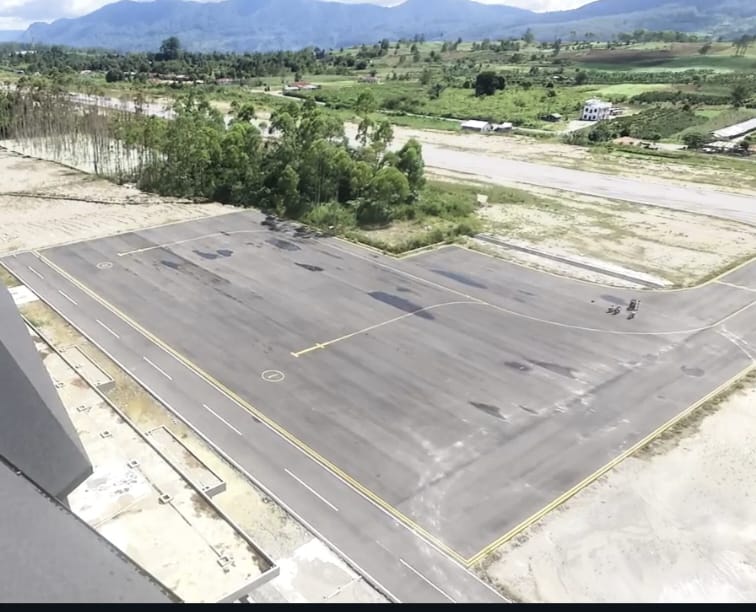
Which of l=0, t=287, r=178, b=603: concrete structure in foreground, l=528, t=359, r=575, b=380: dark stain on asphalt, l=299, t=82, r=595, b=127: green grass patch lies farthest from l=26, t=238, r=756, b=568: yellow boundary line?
l=299, t=82, r=595, b=127: green grass patch

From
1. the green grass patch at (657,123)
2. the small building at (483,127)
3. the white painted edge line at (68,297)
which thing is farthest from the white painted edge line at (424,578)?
the green grass patch at (657,123)

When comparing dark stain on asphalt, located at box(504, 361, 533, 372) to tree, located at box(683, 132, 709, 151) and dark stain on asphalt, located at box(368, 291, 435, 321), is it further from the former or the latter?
tree, located at box(683, 132, 709, 151)

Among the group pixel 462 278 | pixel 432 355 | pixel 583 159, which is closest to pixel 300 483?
pixel 432 355

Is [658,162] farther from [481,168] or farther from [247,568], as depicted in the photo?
[247,568]

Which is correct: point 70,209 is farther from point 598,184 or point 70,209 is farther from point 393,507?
point 598,184

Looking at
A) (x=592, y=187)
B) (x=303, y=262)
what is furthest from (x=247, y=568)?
(x=592, y=187)

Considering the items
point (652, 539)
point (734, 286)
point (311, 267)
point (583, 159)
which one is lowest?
point (652, 539)

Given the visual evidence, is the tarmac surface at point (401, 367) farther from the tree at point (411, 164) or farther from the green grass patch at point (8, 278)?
the tree at point (411, 164)
